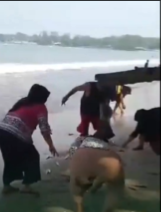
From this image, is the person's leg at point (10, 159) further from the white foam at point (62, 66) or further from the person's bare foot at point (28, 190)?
the white foam at point (62, 66)

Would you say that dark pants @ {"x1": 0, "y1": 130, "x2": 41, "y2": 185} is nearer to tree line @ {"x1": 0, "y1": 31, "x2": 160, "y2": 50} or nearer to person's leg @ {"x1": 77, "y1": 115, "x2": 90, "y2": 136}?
person's leg @ {"x1": 77, "y1": 115, "x2": 90, "y2": 136}

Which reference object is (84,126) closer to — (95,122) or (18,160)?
(95,122)

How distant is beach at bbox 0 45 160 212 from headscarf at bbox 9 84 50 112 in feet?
0.03

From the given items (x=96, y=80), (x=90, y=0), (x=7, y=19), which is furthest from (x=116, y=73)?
(x=7, y=19)

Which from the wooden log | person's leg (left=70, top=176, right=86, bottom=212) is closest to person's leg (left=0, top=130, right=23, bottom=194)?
person's leg (left=70, top=176, right=86, bottom=212)

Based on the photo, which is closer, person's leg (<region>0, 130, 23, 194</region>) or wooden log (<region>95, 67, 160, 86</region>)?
wooden log (<region>95, 67, 160, 86</region>)

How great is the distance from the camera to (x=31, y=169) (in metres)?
1.03

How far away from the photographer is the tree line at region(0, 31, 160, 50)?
927 millimetres

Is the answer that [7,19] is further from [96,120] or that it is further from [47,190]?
[47,190]

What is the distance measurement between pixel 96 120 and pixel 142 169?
0.49 ft

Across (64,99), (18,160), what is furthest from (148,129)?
(18,160)

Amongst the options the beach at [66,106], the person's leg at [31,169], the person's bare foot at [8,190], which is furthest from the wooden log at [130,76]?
the person's bare foot at [8,190]

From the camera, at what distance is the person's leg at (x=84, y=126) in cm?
98

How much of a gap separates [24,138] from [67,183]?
0.15 meters
